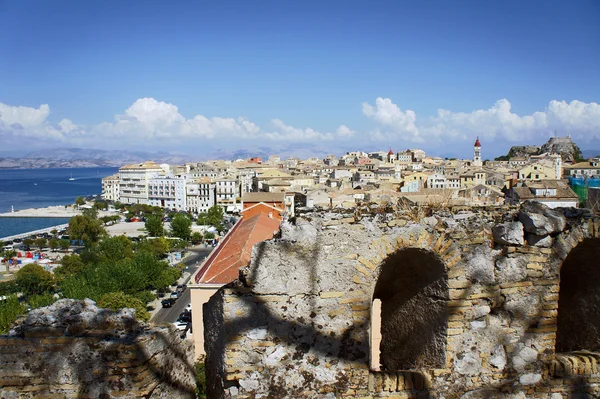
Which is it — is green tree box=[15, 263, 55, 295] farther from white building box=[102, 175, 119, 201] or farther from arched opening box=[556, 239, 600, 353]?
white building box=[102, 175, 119, 201]

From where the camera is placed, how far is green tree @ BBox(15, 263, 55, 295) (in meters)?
31.3

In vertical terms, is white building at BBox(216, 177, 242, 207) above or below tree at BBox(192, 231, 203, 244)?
above

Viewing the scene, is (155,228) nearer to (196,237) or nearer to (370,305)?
(196,237)

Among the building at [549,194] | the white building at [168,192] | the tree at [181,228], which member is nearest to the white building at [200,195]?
the white building at [168,192]

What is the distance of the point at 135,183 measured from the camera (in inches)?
4572

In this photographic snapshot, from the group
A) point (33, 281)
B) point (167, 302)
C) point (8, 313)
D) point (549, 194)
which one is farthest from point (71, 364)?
point (549, 194)

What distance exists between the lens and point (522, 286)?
461 centimetres

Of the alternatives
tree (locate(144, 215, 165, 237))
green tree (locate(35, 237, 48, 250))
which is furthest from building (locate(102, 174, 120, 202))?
green tree (locate(35, 237, 48, 250))

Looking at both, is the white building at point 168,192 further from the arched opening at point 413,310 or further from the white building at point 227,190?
the arched opening at point 413,310

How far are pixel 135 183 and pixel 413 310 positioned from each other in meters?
119

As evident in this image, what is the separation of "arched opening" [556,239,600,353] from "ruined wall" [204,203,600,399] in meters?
1.03

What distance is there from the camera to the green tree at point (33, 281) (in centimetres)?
3128

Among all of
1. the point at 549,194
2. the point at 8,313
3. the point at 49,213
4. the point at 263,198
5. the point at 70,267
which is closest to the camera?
the point at 8,313

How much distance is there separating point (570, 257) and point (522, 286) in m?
1.54
